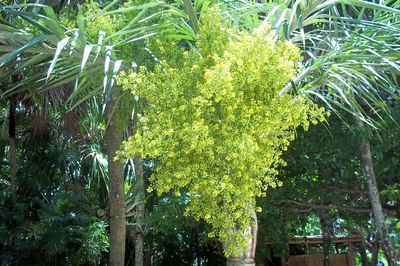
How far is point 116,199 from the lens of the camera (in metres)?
6.64

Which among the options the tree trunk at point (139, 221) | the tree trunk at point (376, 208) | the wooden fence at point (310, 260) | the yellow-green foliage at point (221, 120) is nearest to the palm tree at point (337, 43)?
the yellow-green foliage at point (221, 120)

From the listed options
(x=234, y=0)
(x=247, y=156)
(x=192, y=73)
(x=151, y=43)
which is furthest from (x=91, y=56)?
(x=247, y=156)

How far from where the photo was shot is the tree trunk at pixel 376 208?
6.90 m

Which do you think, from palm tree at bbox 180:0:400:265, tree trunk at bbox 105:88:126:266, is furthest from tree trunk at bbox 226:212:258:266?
tree trunk at bbox 105:88:126:266

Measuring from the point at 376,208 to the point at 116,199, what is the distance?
10.6ft

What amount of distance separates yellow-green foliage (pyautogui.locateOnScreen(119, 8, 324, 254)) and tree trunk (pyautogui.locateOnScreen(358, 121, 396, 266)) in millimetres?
2611

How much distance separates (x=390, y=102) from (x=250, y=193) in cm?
377

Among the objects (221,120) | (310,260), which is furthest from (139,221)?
(310,260)

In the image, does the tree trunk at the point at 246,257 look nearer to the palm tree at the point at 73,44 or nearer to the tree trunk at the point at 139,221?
the palm tree at the point at 73,44

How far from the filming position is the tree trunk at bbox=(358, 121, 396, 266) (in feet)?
22.6

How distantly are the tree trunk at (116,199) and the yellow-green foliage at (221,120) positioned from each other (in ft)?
5.88

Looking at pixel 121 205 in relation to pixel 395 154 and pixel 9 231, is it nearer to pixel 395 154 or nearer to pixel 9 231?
pixel 9 231

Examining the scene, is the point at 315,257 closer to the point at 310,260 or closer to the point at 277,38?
the point at 310,260

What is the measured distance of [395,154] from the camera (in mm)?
7387
